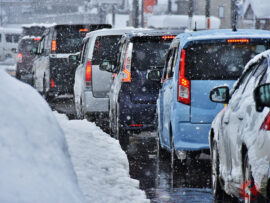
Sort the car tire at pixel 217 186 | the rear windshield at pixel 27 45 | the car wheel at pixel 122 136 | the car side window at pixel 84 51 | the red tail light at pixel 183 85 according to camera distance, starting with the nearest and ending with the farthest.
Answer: the car tire at pixel 217 186, the red tail light at pixel 183 85, the car wheel at pixel 122 136, the car side window at pixel 84 51, the rear windshield at pixel 27 45

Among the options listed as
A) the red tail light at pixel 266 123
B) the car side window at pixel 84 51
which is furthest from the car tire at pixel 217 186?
the car side window at pixel 84 51

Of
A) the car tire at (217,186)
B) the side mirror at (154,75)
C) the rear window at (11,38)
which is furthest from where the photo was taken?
the rear window at (11,38)

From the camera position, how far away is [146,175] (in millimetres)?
9906

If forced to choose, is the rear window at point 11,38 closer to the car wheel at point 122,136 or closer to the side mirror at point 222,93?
the car wheel at point 122,136

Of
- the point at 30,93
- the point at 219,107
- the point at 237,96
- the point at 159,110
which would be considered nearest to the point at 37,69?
the point at 159,110

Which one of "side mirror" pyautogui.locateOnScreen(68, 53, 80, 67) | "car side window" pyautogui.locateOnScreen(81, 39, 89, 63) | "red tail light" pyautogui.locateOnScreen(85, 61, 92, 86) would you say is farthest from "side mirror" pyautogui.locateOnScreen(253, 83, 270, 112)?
"side mirror" pyautogui.locateOnScreen(68, 53, 80, 67)

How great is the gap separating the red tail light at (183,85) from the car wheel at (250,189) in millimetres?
3352

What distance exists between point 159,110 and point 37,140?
6.87 metres

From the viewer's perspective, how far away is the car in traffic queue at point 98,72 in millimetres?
15508

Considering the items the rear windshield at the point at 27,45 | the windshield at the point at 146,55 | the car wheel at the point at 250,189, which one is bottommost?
the rear windshield at the point at 27,45

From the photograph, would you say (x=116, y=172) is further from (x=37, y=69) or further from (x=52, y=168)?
(x=37, y=69)

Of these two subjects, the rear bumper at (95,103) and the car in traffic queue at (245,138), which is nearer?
the car in traffic queue at (245,138)

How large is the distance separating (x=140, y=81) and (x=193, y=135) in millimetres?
2819

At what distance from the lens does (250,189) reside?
5.92 metres
